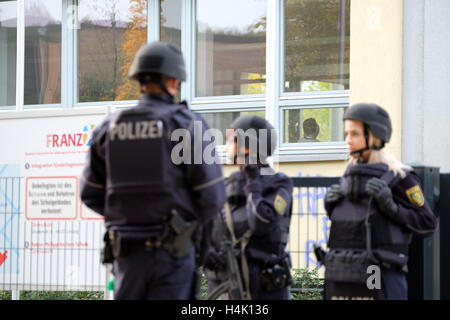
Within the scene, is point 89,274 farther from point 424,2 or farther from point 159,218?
point 424,2

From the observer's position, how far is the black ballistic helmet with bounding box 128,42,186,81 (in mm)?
4164

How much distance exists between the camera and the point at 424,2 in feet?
27.6

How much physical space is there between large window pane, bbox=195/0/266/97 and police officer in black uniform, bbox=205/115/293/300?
16.1 ft

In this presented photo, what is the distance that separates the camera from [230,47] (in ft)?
33.7

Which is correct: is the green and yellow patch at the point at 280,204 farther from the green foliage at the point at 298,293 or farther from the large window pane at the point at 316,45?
the large window pane at the point at 316,45

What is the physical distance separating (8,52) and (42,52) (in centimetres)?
75

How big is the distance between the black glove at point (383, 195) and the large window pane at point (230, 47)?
5.50 metres

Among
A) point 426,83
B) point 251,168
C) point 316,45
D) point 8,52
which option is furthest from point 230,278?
point 8,52

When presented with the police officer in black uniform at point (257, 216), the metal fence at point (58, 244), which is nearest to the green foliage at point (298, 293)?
the metal fence at point (58, 244)

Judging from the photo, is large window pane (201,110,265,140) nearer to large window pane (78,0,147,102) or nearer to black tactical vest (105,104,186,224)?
large window pane (78,0,147,102)

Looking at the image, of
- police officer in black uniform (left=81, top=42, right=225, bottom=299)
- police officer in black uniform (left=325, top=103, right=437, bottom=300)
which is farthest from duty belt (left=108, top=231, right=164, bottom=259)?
police officer in black uniform (left=325, top=103, right=437, bottom=300)

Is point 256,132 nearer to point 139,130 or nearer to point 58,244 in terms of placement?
point 139,130
